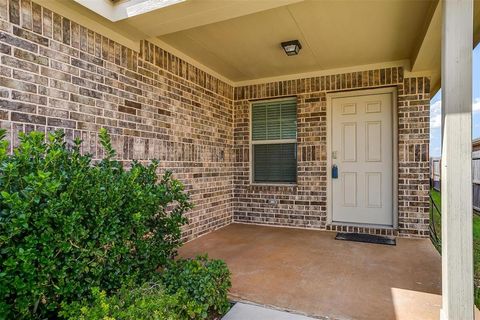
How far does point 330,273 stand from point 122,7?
324 centimetres

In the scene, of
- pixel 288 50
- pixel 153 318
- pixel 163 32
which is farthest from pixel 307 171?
pixel 153 318

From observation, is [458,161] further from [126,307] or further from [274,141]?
[274,141]

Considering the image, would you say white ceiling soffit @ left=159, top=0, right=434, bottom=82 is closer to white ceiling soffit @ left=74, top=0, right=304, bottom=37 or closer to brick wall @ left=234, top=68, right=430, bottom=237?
brick wall @ left=234, top=68, right=430, bottom=237

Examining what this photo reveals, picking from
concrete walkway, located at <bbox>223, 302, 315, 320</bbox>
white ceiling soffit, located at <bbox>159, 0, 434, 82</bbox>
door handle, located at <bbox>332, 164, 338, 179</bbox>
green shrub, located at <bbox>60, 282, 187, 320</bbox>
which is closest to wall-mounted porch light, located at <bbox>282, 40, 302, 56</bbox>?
white ceiling soffit, located at <bbox>159, 0, 434, 82</bbox>

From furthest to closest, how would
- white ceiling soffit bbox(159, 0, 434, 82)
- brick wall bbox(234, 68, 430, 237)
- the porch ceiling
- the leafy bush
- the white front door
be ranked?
the white front door → brick wall bbox(234, 68, 430, 237) → white ceiling soffit bbox(159, 0, 434, 82) → the porch ceiling → the leafy bush

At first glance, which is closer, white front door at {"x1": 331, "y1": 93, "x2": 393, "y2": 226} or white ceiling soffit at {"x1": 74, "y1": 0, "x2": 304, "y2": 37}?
white ceiling soffit at {"x1": 74, "y1": 0, "x2": 304, "y2": 37}

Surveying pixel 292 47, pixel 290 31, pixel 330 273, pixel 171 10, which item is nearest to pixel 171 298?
pixel 330 273

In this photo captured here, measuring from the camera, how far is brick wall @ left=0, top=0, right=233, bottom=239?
2.20m

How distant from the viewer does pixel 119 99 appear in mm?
3020

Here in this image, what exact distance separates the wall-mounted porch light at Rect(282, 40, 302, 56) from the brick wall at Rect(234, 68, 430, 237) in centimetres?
114

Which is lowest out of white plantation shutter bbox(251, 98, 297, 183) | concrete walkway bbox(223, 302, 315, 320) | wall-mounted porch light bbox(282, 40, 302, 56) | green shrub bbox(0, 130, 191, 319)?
concrete walkway bbox(223, 302, 315, 320)

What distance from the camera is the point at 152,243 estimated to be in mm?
2191

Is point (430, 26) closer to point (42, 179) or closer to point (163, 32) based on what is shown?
point (163, 32)

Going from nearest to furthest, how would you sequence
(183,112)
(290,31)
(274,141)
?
(290,31)
(183,112)
(274,141)
